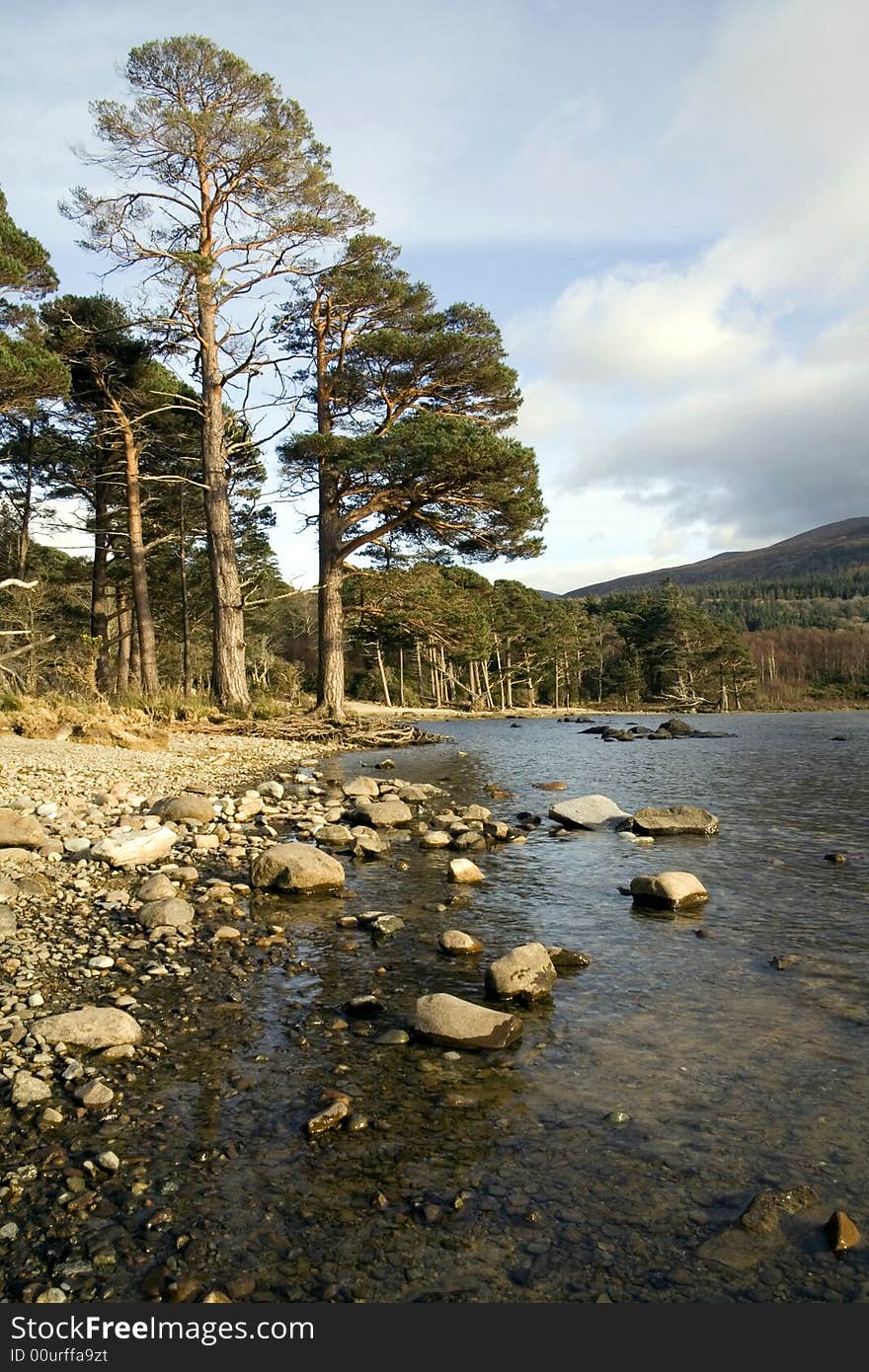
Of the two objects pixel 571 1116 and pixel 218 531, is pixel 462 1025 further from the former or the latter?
pixel 218 531

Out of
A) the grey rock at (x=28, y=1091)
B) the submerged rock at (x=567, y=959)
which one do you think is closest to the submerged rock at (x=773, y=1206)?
the submerged rock at (x=567, y=959)

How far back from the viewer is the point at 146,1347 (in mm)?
2477

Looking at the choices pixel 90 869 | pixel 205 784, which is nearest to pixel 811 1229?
pixel 90 869

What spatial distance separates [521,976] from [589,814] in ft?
22.3

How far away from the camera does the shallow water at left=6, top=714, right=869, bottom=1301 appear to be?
2.81 metres

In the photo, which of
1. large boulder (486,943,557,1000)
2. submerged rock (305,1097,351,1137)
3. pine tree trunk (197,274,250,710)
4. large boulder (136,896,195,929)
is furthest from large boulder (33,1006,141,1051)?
pine tree trunk (197,274,250,710)

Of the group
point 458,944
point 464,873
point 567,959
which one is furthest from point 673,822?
point 458,944

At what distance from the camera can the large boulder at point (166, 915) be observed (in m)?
6.34

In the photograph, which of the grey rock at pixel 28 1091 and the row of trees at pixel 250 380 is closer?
the grey rock at pixel 28 1091

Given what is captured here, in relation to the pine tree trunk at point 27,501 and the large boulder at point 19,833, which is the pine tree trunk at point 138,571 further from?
the large boulder at point 19,833

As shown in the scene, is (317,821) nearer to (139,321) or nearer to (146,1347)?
(146,1347)

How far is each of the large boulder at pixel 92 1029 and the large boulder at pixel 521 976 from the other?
7.25 feet

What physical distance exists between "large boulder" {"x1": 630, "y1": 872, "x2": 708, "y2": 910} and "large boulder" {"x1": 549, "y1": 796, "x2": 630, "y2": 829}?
3.92 metres

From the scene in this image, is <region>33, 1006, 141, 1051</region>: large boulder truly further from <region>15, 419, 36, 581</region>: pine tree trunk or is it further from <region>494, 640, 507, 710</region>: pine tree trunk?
<region>494, 640, 507, 710</region>: pine tree trunk
